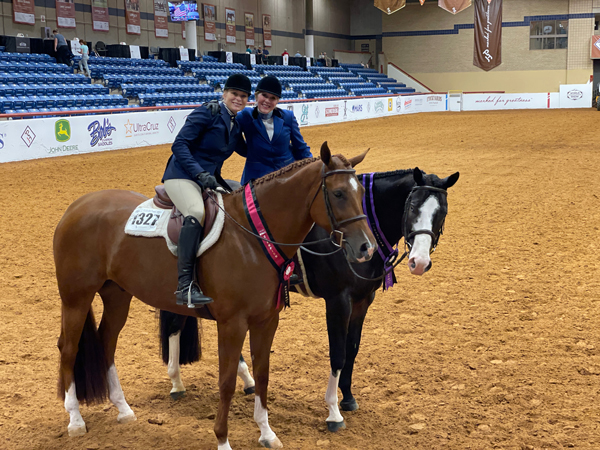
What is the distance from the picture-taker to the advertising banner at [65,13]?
2506 cm

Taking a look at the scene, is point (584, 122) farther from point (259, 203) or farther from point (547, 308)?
point (259, 203)

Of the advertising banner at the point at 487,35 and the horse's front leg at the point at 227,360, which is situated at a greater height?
the advertising banner at the point at 487,35

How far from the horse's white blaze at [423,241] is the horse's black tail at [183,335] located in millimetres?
1832

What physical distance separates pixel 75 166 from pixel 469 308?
11.5 metres

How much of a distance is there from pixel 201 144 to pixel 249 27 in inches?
1393

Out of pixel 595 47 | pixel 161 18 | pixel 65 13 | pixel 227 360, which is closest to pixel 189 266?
pixel 227 360

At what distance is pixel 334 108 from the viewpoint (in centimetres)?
2861

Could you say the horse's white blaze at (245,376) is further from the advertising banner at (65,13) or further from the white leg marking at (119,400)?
the advertising banner at (65,13)

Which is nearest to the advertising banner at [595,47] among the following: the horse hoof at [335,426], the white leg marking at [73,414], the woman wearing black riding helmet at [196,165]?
the woman wearing black riding helmet at [196,165]

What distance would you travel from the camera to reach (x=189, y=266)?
10.8 ft

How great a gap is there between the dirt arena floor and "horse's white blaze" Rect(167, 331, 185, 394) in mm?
111

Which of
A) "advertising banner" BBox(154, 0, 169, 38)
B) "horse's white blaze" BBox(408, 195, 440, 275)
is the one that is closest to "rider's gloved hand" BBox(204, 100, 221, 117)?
"horse's white blaze" BBox(408, 195, 440, 275)

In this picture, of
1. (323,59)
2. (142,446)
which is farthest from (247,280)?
(323,59)

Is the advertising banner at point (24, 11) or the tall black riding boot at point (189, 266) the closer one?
the tall black riding boot at point (189, 266)
